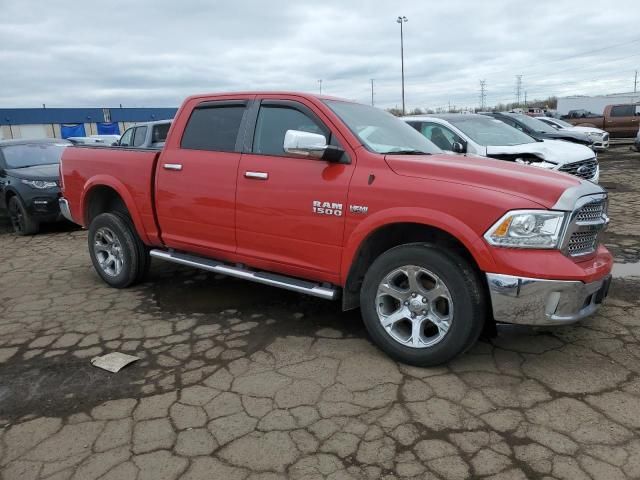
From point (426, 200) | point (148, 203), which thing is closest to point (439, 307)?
point (426, 200)

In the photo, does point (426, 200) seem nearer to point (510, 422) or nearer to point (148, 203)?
point (510, 422)

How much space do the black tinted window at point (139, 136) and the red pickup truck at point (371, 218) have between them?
6063 millimetres

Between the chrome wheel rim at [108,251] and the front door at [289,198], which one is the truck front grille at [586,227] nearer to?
the front door at [289,198]

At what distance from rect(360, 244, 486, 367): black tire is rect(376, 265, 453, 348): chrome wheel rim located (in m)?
0.03

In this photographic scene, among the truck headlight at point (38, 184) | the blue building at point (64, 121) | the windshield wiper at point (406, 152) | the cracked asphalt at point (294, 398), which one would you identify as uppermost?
the blue building at point (64, 121)

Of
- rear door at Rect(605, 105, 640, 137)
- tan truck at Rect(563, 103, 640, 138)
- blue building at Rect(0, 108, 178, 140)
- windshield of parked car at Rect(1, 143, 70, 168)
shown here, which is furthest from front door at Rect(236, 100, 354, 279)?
blue building at Rect(0, 108, 178, 140)

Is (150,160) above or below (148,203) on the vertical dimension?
above

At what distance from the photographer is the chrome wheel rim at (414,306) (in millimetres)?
3365

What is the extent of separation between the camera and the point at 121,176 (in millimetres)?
5062

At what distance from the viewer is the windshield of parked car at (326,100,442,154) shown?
154 inches

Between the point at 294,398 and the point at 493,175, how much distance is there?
1.91 meters

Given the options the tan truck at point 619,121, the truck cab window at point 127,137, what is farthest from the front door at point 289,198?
the tan truck at point 619,121

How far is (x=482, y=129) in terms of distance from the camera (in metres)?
8.85

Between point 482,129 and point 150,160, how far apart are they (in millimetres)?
6085
